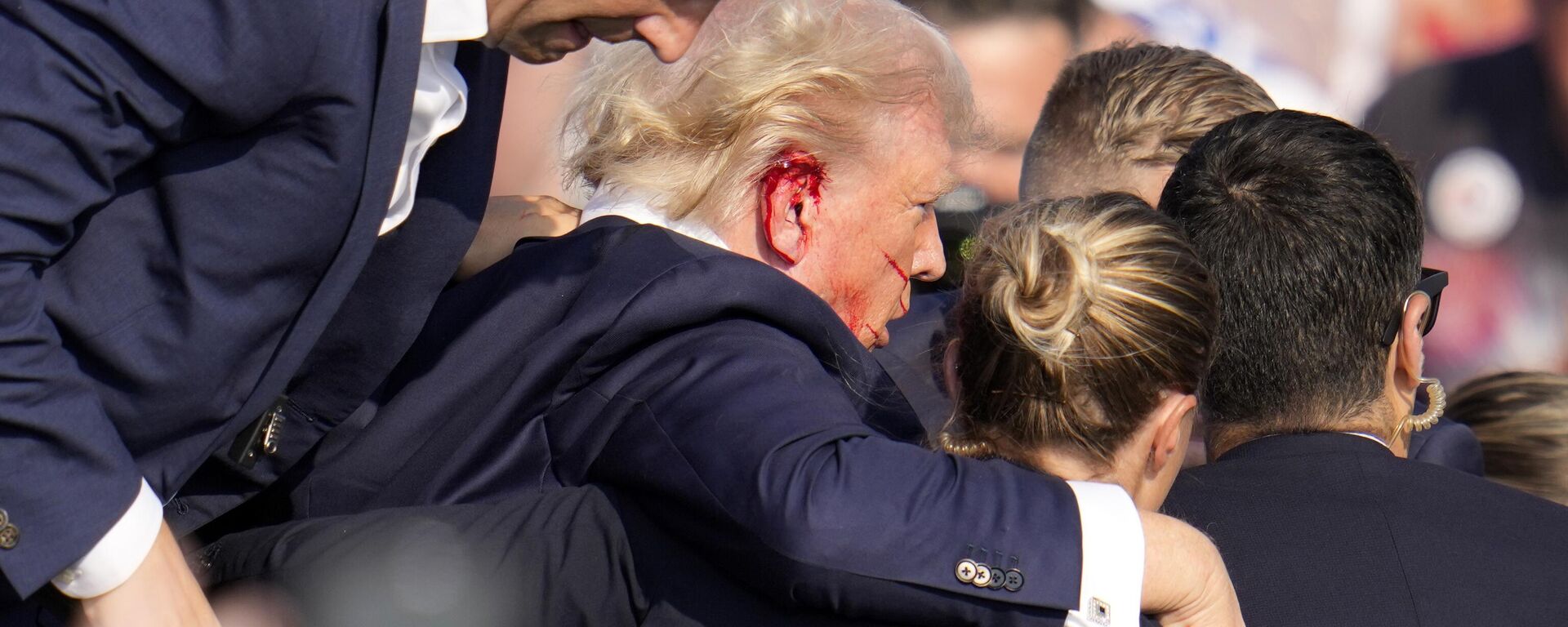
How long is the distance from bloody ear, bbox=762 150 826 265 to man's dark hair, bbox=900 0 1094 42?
93.7 inches

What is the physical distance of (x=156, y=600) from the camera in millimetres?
1371

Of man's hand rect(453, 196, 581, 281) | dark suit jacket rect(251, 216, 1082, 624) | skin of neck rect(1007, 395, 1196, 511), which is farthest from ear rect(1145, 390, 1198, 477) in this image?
man's hand rect(453, 196, 581, 281)

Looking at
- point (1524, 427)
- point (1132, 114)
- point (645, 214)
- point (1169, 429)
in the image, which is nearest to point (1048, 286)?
point (1169, 429)

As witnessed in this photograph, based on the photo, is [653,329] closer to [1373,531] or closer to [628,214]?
[628,214]

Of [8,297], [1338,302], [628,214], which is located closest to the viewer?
[8,297]

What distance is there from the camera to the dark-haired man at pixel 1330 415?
1642mm

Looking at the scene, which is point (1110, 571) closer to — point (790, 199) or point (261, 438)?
point (790, 199)

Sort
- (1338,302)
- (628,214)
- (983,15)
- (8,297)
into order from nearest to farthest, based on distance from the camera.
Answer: (8,297) < (1338,302) < (628,214) < (983,15)

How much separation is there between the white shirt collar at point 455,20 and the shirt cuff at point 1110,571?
0.83 m

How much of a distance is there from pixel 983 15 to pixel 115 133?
3.45 meters

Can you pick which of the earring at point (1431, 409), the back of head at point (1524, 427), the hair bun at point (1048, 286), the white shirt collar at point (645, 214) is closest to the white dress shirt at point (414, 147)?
the white shirt collar at point (645, 214)

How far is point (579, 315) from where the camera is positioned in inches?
67.1

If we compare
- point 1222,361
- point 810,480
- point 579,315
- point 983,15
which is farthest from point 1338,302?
point 983,15

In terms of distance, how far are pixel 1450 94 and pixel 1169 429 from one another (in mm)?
3675
